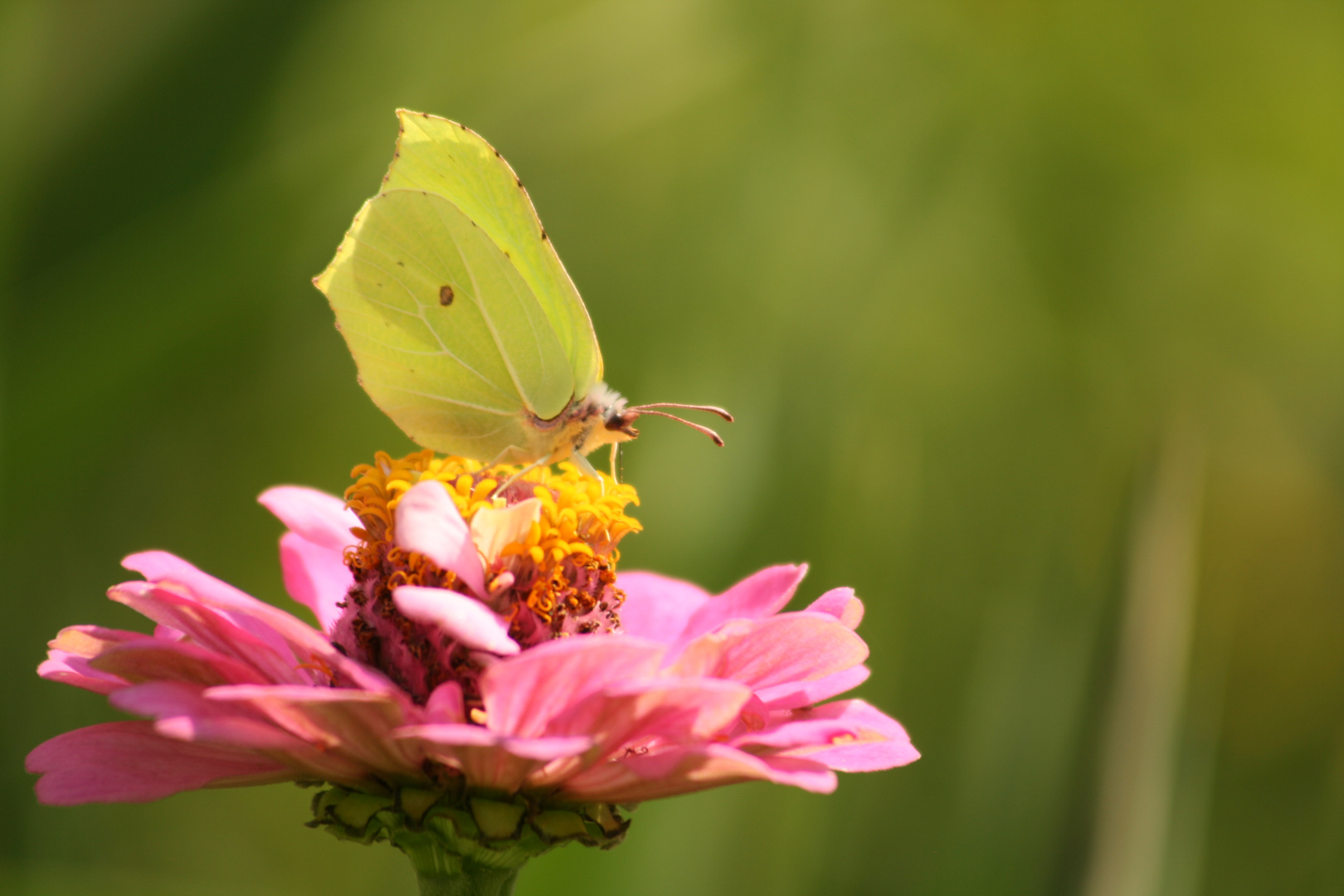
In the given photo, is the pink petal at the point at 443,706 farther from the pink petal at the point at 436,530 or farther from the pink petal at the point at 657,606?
the pink petal at the point at 657,606

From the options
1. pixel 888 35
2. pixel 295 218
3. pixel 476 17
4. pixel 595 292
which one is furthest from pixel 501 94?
pixel 888 35

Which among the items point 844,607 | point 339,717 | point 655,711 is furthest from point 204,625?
point 844,607

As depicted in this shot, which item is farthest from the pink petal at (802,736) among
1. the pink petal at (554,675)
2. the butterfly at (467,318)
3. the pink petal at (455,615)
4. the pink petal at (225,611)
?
the butterfly at (467,318)

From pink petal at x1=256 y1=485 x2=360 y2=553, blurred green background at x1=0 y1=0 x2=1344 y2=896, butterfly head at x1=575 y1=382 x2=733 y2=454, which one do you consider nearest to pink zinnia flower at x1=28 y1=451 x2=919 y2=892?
pink petal at x1=256 y1=485 x2=360 y2=553

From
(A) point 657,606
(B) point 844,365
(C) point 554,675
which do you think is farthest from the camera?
(B) point 844,365

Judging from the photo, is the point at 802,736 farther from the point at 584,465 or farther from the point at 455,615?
the point at 584,465
